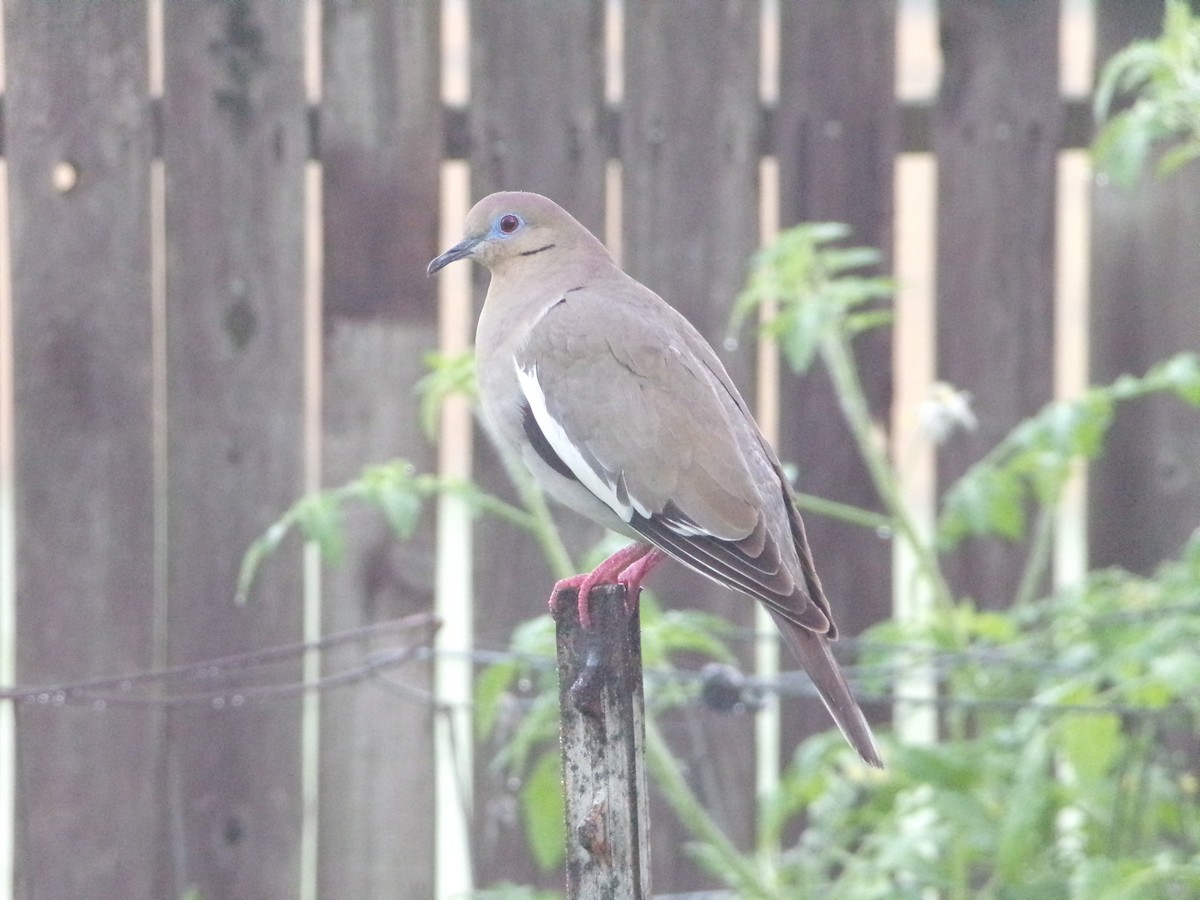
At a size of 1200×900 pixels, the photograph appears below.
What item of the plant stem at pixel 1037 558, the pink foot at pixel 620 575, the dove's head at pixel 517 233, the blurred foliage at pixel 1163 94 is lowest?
the pink foot at pixel 620 575

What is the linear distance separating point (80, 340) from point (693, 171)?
1459 millimetres

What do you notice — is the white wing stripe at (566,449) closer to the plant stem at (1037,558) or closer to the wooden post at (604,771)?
the wooden post at (604,771)

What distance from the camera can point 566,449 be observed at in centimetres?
281

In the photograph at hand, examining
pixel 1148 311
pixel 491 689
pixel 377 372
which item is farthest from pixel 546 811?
pixel 1148 311

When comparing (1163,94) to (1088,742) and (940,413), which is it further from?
(1088,742)

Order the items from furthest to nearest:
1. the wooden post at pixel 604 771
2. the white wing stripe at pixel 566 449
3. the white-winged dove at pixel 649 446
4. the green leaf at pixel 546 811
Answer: the green leaf at pixel 546 811
the white wing stripe at pixel 566 449
the white-winged dove at pixel 649 446
the wooden post at pixel 604 771

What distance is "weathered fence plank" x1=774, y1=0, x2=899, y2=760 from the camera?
160 inches

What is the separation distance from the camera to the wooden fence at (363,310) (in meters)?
3.88

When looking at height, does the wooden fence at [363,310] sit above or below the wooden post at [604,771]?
above

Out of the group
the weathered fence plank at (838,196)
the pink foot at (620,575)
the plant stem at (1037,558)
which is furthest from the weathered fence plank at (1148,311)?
the pink foot at (620,575)

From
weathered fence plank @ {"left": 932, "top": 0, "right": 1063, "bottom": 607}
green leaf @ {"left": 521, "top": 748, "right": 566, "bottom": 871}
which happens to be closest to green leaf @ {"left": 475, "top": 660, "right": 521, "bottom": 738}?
green leaf @ {"left": 521, "top": 748, "right": 566, "bottom": 871}

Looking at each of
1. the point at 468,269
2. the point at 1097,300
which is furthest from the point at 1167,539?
the point at 468,269

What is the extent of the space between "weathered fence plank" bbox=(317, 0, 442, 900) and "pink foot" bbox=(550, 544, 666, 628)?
1194 millimetres

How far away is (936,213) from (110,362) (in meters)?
1.96
